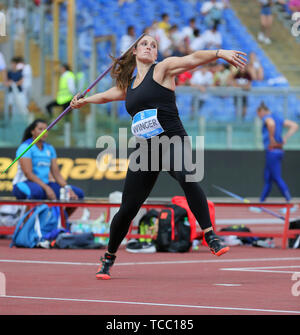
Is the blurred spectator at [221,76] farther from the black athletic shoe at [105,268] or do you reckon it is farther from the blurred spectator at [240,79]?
the black athletic shoe at [105,268]

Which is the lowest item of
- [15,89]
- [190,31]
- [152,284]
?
[152,284]

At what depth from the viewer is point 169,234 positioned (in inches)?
420

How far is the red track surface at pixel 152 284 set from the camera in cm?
607

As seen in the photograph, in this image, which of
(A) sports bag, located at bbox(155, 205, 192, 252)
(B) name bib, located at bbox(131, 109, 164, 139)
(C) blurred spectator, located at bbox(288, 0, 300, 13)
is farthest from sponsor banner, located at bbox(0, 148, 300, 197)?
(B) name bib, located at bbox(131, 109, 164, 139)

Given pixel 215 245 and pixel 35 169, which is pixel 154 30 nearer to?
pixel 35 169

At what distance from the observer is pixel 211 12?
1004 inches

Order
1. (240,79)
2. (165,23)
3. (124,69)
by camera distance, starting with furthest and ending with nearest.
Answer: (165,23)
(240,79)
(124,69)

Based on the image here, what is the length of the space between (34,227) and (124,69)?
3629 mm

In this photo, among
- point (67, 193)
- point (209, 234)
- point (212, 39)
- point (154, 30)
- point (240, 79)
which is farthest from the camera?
point (212, 39)

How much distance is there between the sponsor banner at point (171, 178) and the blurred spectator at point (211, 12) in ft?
21.7

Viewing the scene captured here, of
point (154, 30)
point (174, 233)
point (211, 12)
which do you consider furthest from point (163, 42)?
point (174, 233)
